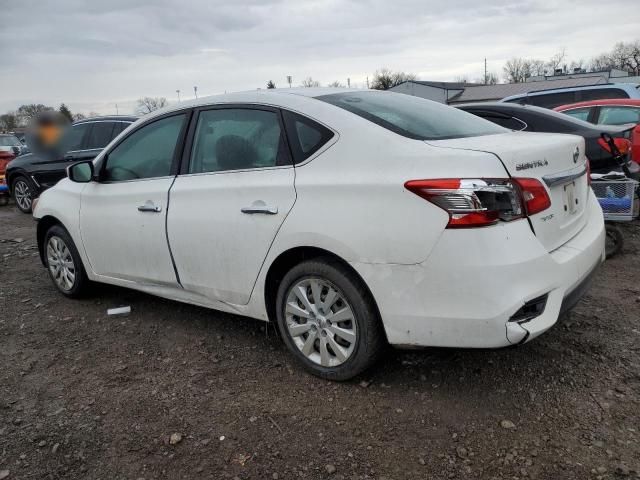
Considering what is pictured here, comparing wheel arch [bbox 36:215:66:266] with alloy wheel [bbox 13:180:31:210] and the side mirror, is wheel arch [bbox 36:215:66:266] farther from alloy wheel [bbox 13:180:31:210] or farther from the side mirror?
alloy wheel [bbox 13:180:31:210]

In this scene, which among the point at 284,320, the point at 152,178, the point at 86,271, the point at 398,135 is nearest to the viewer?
the point at 398,135

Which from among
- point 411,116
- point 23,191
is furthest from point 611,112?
point 23,191

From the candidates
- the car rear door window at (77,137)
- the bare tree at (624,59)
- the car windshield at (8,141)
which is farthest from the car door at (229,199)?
the bare tree at (624,59)

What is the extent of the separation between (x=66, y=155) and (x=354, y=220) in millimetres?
8451

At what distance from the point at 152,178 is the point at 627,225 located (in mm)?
5351

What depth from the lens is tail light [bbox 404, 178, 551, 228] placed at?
236 centimetres

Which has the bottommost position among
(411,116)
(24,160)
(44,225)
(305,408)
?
(305,408)

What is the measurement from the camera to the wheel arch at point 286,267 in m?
2.76

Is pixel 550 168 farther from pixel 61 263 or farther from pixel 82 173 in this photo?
pixel 61 263

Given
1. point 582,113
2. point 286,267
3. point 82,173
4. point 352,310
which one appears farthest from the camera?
A: point 582,113

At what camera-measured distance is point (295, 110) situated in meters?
3.06

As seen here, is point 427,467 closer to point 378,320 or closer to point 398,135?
point 378,320

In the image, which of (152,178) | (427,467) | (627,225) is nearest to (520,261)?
(427,467)

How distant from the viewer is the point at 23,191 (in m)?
10.4
